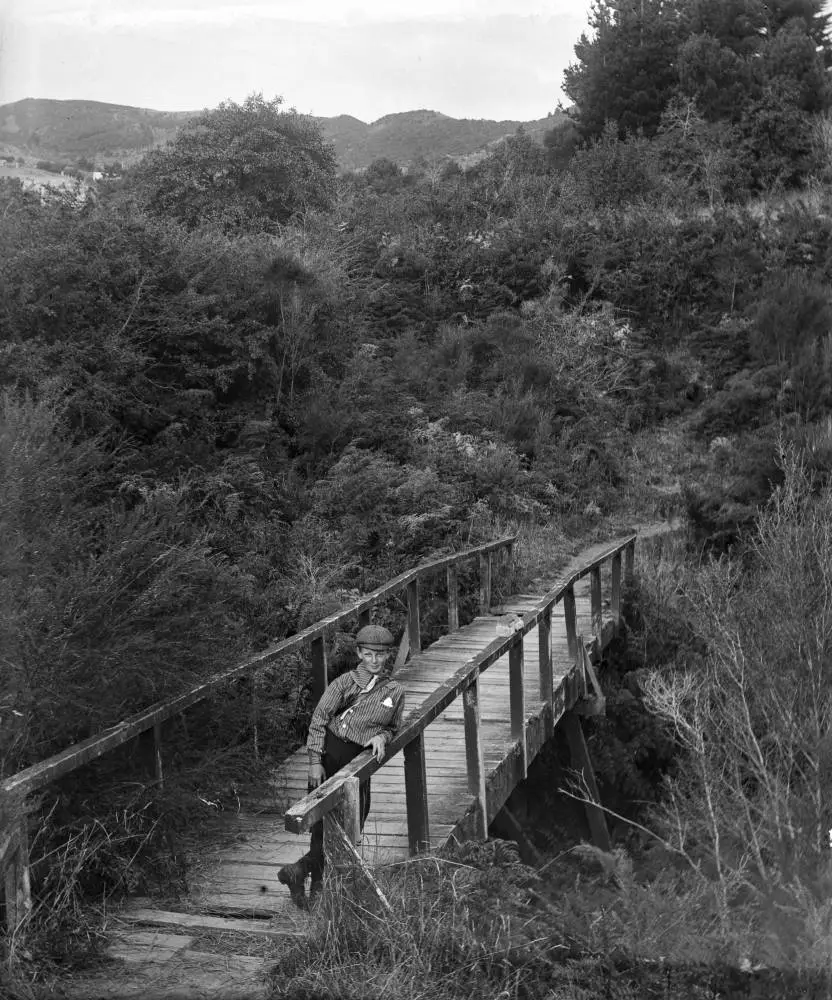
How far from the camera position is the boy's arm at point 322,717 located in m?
5.81

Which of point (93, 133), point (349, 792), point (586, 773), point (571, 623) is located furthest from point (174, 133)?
point (349, 792)

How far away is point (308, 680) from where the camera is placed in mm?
11023

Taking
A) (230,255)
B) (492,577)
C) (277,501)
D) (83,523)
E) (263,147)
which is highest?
(263,147)

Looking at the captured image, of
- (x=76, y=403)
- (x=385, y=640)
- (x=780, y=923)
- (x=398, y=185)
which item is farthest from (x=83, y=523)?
(x=398, y=185)

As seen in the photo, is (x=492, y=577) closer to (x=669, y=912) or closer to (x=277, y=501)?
(x=277, y=501)

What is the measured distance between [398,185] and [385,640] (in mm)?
38023

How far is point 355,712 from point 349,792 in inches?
26.6

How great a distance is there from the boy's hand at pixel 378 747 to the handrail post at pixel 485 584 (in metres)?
9.00

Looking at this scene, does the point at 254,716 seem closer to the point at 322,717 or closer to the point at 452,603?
the point at 322,717

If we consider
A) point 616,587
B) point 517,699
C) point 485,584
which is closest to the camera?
point 517,699

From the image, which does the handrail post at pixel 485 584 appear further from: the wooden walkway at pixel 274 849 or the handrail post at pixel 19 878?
the handrail post at pixel 19 878

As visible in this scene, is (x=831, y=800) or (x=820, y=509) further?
(x=820, y=509)

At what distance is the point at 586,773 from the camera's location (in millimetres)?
12156

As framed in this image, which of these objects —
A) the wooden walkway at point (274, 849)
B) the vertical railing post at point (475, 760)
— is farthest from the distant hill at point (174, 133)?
the vertical railing post at point (475, 760)
